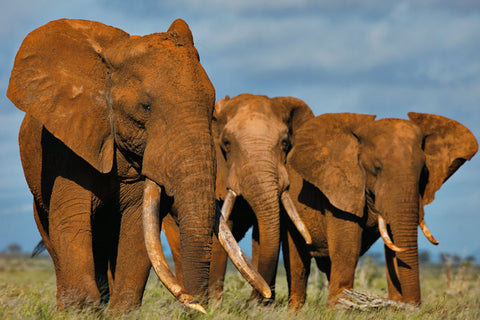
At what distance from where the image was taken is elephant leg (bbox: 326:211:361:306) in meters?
9.94

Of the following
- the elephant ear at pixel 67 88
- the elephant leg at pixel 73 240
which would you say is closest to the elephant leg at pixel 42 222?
the elephant leg at pixel 73 240

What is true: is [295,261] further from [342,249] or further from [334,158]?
[334,158]

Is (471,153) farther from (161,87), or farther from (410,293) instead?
(161,87)

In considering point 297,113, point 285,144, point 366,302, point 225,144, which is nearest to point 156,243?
point 366,302

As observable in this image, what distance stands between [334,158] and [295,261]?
1693 mm

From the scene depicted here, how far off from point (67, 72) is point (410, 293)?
5723 mm

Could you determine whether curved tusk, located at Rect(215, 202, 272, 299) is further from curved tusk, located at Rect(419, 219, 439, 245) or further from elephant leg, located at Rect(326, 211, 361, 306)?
curved tusk, located at Rect(419, 219, 439, 245)

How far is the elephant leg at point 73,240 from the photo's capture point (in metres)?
6.14

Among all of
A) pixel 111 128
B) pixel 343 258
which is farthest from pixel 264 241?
pixel 111 128

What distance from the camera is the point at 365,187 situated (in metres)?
10.4

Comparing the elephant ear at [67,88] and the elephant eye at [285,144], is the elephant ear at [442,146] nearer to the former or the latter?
the elephant eye at [285,144]

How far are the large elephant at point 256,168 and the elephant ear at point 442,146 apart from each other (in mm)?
1917

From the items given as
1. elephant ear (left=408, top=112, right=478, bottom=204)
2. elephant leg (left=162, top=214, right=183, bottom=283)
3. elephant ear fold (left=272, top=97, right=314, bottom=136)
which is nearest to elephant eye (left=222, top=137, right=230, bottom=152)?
elephant ear fold (left=272, top=97, right=314, bottom=136)

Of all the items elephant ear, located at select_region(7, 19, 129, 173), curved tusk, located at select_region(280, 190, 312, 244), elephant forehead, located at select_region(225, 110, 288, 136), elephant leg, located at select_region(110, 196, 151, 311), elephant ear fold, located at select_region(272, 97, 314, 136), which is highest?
elephant ear fold, located at select_region(272, 97, 314, 136)
